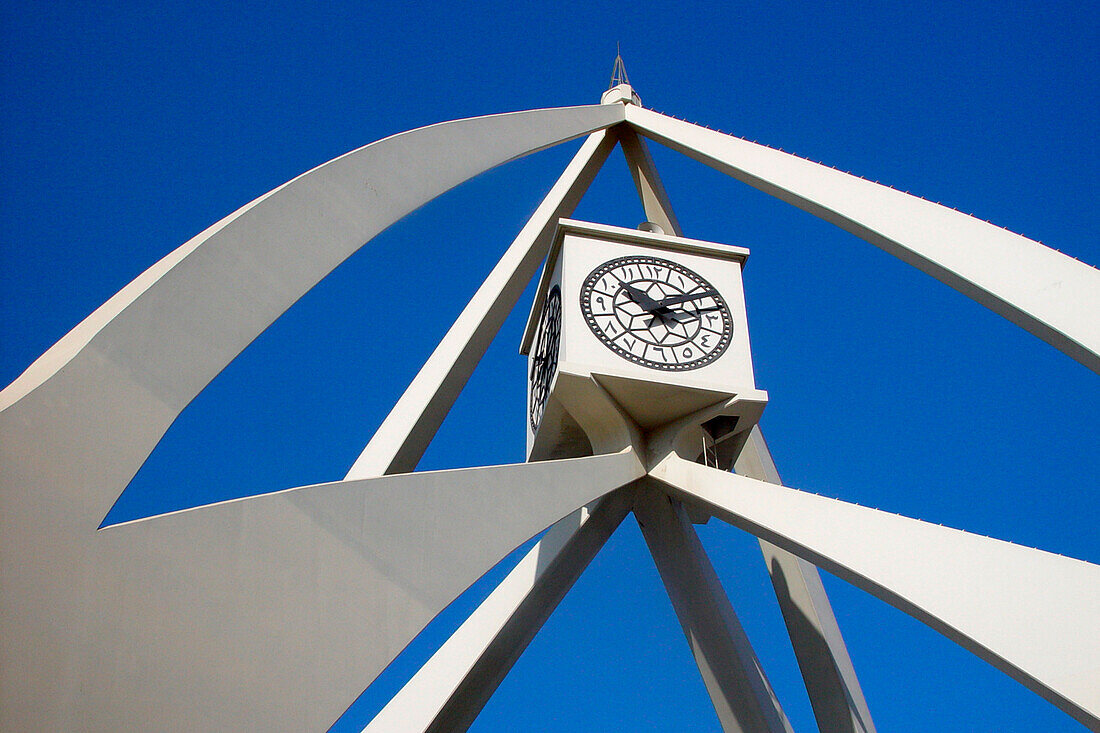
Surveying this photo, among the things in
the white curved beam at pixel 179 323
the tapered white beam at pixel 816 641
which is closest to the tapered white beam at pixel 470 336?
the white curved beam at pixel 179 323

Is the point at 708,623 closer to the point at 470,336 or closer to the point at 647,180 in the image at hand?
the point at 470,336

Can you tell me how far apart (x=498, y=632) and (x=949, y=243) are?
555cm

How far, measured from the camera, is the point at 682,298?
11672 mm

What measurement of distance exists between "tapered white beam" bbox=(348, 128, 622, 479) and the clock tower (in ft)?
2.27

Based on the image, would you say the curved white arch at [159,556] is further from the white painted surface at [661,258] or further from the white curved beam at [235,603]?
the white painted surface at [661,258]

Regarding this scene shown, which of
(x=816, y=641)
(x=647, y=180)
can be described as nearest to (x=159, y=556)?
(x=816, y=641)

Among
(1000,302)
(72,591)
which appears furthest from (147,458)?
(1000,302)

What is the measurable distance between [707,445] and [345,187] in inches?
180

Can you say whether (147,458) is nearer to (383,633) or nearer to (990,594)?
(383,633)

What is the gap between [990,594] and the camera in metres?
7.48

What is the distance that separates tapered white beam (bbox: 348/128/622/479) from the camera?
10.9 meters

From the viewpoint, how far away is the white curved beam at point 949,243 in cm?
865

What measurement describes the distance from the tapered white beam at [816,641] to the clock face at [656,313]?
2.02m

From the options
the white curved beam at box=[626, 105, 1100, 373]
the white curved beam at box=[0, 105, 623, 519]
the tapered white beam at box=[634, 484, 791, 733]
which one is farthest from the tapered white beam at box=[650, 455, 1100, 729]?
the white curved beam at box=[0, 105, 623, 519]
